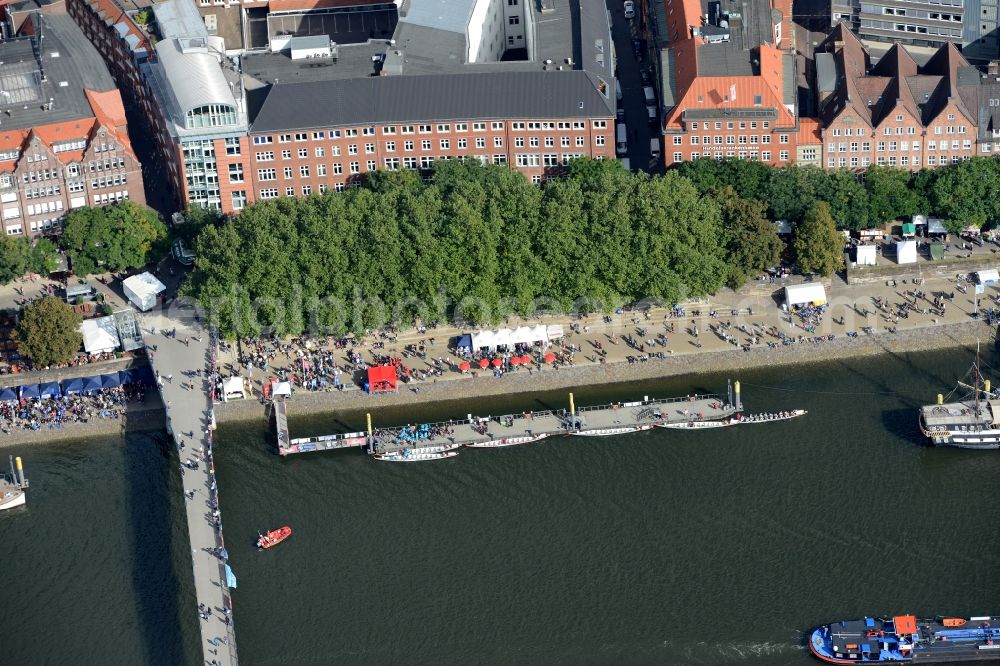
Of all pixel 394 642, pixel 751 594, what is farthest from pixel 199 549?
pixel 751 594

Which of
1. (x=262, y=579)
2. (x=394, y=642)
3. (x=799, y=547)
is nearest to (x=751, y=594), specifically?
(x=799, y=547)

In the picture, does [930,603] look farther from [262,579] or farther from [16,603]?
[16,603]

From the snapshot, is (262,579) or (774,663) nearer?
(774,663)

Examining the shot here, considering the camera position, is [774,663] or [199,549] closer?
[774,663]

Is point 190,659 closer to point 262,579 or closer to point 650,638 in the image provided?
point 262,579

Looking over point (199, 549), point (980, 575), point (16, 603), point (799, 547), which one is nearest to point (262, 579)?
point (199, 549)

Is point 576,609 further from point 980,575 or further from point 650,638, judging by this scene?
point 980,575
